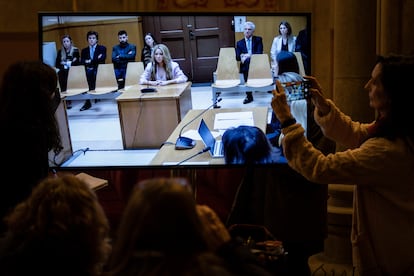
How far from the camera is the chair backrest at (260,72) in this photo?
11.3 feet

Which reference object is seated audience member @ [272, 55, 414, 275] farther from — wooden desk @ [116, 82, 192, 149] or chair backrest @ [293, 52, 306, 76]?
wooden desk @ [116, 82, 192, 149]

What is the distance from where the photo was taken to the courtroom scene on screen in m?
3.46

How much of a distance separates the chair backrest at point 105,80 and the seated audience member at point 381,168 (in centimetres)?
116

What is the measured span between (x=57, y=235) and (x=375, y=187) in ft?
4.27

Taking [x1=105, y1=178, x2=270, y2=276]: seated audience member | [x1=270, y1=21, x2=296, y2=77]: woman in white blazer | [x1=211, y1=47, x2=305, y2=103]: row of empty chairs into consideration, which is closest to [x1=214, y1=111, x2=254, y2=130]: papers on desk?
[x1=211, y1=47, x2=305, y2=103]: row of empty chairs

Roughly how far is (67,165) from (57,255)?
1.92 meters

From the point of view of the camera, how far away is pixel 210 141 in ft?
11.7

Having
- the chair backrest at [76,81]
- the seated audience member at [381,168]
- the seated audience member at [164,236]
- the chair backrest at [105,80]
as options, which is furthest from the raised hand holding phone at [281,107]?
the chair backrest at [76,81]

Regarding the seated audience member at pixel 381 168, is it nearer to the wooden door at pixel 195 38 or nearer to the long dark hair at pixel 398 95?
the long dark hair at pixel 398 95

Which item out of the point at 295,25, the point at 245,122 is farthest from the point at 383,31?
the point at 245,122

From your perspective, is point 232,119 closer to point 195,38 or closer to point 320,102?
point 195,38

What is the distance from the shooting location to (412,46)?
3.63 metres

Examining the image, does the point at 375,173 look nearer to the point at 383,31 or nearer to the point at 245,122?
the point at 245,122

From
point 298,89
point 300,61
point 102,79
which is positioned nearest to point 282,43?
point 300,61
